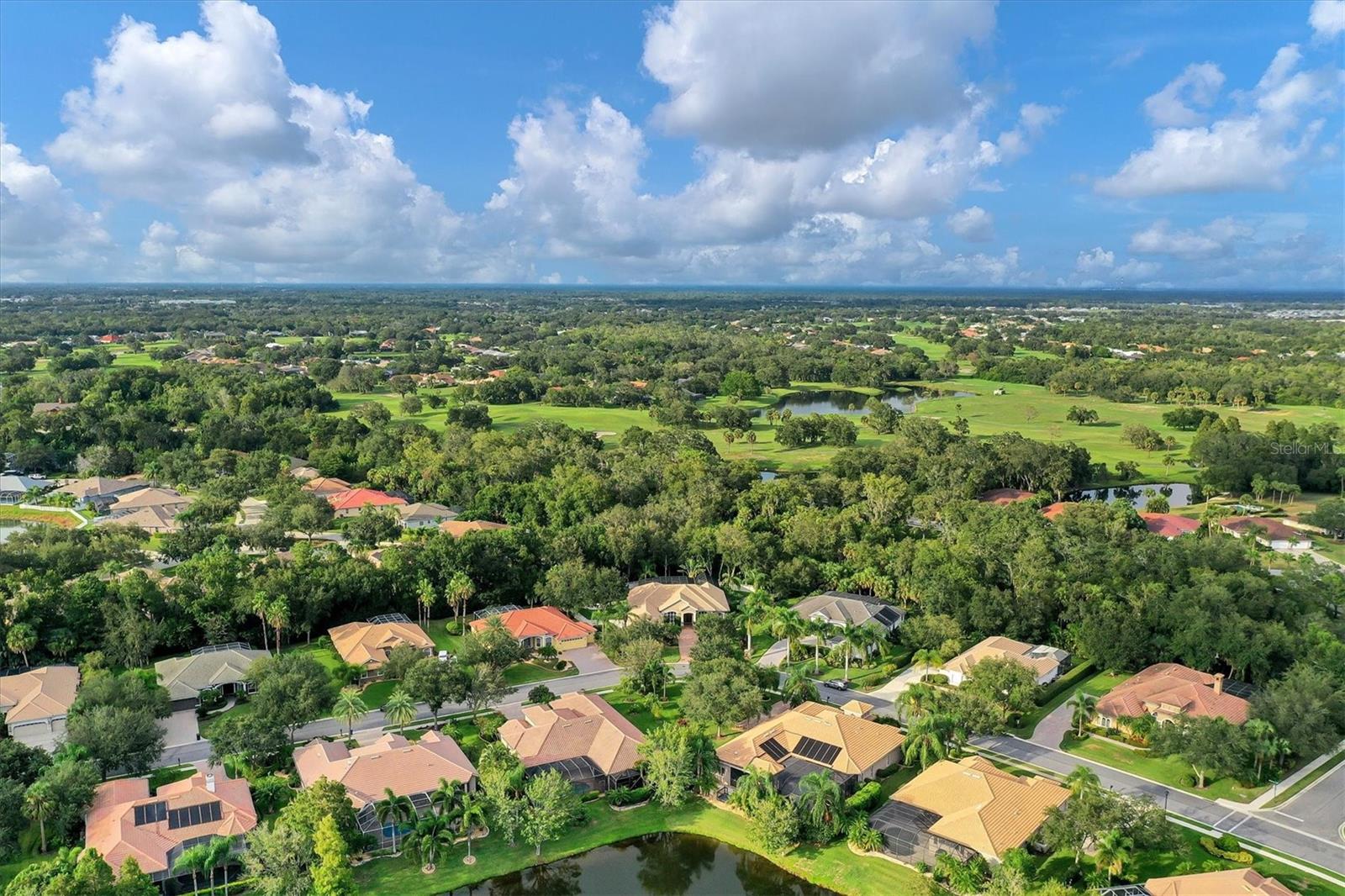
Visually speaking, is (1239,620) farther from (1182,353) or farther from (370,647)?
(1182,353)

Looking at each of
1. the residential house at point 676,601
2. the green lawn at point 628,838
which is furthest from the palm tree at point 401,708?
the residential house at point 676,601

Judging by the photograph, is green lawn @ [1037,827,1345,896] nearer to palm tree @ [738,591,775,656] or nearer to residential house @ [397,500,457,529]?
palm tree @ [738,591,775,656]

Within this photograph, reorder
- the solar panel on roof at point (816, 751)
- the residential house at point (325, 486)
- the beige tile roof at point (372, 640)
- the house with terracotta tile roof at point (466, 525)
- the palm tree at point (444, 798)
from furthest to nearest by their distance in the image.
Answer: the residential house at point (325, 486), the house with terracotta tile roof at point (466, 525), the beige tile roof at point (372, 640), the solar panel on roof at point (816, 751), the palm tree at point (444, 798)

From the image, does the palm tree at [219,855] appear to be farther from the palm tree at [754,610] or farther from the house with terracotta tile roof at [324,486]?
the house with terracotta tile roof at [324,486]

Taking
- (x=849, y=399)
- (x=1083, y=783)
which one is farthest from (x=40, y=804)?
(x=849, y=399)

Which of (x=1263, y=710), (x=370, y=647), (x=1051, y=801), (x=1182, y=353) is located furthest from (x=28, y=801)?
(x=1182, y=353)

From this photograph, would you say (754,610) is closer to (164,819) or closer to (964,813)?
(964,813)
